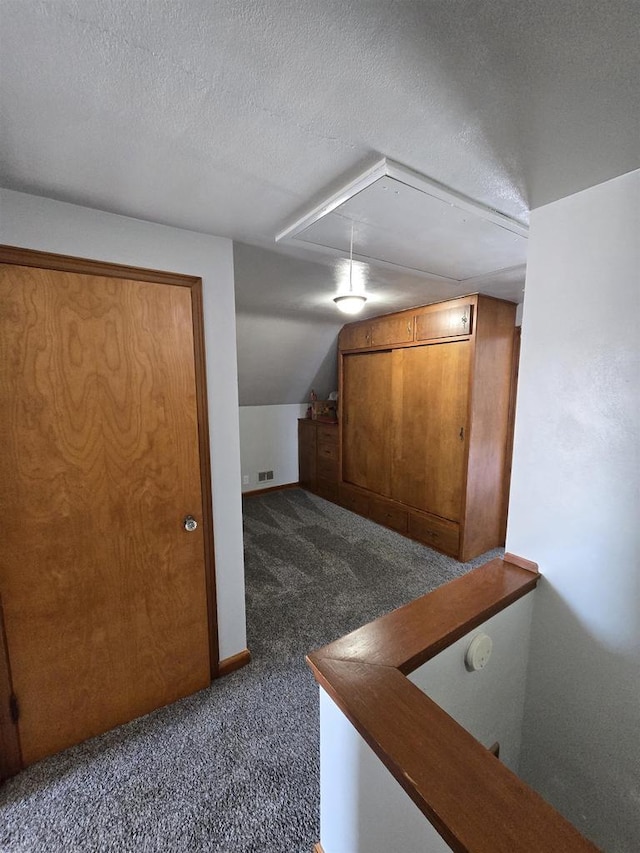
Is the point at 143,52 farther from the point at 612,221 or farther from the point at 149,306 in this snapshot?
the point at 612,221

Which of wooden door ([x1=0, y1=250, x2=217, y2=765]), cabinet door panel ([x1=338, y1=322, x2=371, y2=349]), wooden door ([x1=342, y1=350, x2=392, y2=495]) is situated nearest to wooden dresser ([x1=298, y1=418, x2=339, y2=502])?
wooden door ([x1=342, y1=350, x2=392, y2=495])

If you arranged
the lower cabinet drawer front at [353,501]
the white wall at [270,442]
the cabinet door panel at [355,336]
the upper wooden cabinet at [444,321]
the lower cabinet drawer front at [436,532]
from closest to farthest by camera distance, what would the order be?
the upper wooden cabinet at [444,321]
the lower cabinet drawer front at [436,532]
the cabinet door panel at [355,336]
the lower cabinet drawer front at [353,501]
the white wall at [270,442]

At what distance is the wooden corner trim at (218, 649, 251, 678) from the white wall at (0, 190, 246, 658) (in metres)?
0.03

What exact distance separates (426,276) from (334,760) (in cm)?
235

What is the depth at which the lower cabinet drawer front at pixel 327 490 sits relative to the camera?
4340 mm

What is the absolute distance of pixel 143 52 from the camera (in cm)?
69

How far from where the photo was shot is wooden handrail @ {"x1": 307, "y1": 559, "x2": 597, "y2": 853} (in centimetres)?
59

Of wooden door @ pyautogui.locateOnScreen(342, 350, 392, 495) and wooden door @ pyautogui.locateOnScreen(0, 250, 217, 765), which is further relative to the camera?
wooden door @ pyautogui.locateOnScreen(342, 350, 392, 495)

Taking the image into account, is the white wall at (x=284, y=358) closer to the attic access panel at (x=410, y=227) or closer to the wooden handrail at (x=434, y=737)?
the attic access panel at (x=410, y=227)

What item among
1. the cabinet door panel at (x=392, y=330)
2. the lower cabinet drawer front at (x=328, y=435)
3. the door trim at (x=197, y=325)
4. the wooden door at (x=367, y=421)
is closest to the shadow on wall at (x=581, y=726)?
the door trim at (x=197, y=325)

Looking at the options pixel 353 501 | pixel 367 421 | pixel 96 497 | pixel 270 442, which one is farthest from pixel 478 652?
pixel 270 442

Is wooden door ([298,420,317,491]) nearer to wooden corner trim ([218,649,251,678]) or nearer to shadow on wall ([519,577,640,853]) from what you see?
wooden corner trim ([218,649,251,678])

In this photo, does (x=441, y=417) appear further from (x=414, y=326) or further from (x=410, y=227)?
(x=410, y=227)

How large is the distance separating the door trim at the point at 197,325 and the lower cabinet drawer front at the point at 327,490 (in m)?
2.65
